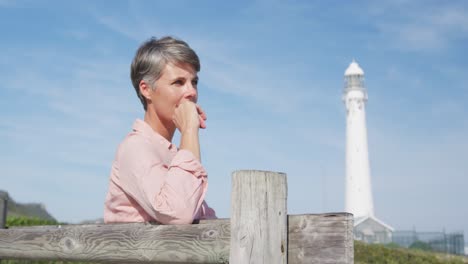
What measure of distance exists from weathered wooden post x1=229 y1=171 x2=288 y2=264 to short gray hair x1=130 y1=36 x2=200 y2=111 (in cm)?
101

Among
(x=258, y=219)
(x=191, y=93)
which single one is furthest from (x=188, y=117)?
(x=258, y=219)

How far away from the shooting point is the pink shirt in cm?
286

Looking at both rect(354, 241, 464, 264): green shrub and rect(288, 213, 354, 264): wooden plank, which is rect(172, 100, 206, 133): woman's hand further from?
rect(354, 241, 464, 264): green shrub

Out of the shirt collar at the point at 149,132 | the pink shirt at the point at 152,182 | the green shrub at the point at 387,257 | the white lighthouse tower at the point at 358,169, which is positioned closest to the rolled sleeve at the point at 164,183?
the pink shirt at the point at 152,182

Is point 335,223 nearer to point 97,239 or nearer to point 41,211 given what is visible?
point 97,239

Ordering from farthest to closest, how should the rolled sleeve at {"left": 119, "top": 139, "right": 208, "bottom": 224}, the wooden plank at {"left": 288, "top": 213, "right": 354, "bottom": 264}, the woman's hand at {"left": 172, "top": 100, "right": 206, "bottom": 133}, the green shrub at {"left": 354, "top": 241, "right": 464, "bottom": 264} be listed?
1. the green shrub at {"left": 354, "top": 241, "right": 464, "bottom": 264}
2. the woman's hand at {"left": 172, "top": 100, "right": 206, "bottom": 133}
3. the rolled sleeve at {"left": 119, "top": 139, "right": 208, "bottom": 224}
4. the wooden plank at {"left": 288, "top": 213, "right": 354, "bottom": 264}

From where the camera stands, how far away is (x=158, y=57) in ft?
11.1

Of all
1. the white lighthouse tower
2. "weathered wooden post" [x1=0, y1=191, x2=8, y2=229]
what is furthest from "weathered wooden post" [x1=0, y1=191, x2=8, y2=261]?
the white lighthouse tower

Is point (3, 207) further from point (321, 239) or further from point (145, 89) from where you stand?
point (321, 239)

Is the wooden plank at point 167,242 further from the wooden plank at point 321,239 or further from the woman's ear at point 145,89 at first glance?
the woman's ear at point 145,89

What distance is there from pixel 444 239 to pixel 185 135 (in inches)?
1530

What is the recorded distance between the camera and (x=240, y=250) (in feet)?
8.33

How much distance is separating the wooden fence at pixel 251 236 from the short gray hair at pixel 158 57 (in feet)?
2.86

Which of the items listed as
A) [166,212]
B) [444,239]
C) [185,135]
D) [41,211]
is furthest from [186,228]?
[444,239]
